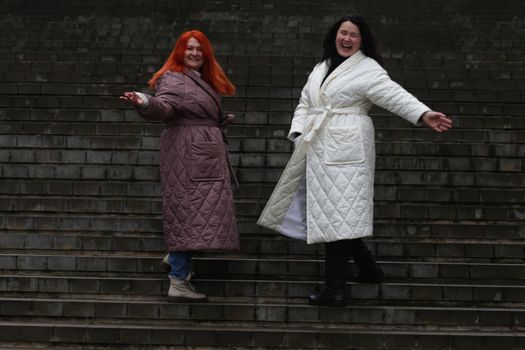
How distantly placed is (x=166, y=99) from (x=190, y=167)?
1.49ft

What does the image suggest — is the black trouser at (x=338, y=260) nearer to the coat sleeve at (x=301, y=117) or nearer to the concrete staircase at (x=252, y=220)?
the concrete staircase at (x=252, y=220)

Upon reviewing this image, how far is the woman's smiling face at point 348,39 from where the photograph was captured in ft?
16.0

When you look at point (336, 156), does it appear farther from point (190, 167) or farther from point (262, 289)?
point (262, 289)

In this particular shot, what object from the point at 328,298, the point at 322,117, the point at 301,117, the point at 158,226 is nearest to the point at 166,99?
the point at 301,117

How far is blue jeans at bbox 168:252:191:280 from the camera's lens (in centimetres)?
496

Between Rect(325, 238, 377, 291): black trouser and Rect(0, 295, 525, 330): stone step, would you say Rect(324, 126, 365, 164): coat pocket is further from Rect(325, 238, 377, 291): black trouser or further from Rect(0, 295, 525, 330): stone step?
Rect(0, 295, 525, 330): stone step

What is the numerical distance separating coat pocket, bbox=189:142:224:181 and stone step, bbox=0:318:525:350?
969 millimetres

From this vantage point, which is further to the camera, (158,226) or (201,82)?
(158,226)

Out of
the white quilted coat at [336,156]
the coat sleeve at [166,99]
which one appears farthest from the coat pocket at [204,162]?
the white quilted coat at [336,156]

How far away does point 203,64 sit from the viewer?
5.15m

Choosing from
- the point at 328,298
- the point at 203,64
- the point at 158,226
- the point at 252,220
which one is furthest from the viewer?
the point at 252,220

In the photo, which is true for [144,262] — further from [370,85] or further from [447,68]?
[447,68]

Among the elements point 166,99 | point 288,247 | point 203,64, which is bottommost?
point 288,247

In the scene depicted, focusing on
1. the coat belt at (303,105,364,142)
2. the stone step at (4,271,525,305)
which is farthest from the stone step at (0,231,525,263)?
the coat belt at (303,105,364,142)
